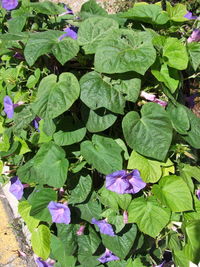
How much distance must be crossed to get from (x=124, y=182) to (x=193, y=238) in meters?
0.45

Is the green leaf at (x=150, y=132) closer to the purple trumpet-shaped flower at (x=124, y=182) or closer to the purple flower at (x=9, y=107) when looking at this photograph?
the purple trumpet-shaped flower at (x=124, y=182)

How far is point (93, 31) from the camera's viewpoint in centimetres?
138

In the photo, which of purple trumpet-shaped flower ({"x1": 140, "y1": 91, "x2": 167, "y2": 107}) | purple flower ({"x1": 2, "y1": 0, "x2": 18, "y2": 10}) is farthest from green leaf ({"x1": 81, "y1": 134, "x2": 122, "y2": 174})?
purple flower ({"x1": 2, "y1": 0, "x2": 18, "y2": 10})

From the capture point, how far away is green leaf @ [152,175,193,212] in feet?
4.69

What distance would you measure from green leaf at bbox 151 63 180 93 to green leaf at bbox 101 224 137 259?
738mm

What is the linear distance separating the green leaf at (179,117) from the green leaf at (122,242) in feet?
1.86

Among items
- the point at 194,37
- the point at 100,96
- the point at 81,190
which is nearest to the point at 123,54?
the point at 100,96

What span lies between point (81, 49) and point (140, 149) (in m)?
0.49

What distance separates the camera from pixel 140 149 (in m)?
1.30

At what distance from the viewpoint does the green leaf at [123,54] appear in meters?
1.22

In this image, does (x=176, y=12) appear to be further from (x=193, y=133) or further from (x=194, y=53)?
(x=193, y=133)

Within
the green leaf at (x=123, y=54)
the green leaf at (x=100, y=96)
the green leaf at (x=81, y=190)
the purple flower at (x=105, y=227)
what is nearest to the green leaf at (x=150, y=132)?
the green leaf at (x=100, y=96)

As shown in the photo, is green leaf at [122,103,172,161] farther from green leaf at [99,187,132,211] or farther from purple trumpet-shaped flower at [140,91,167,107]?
green leaf at [99,187,132,211]

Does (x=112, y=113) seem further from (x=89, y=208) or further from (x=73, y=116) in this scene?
(x=89, y=208)
